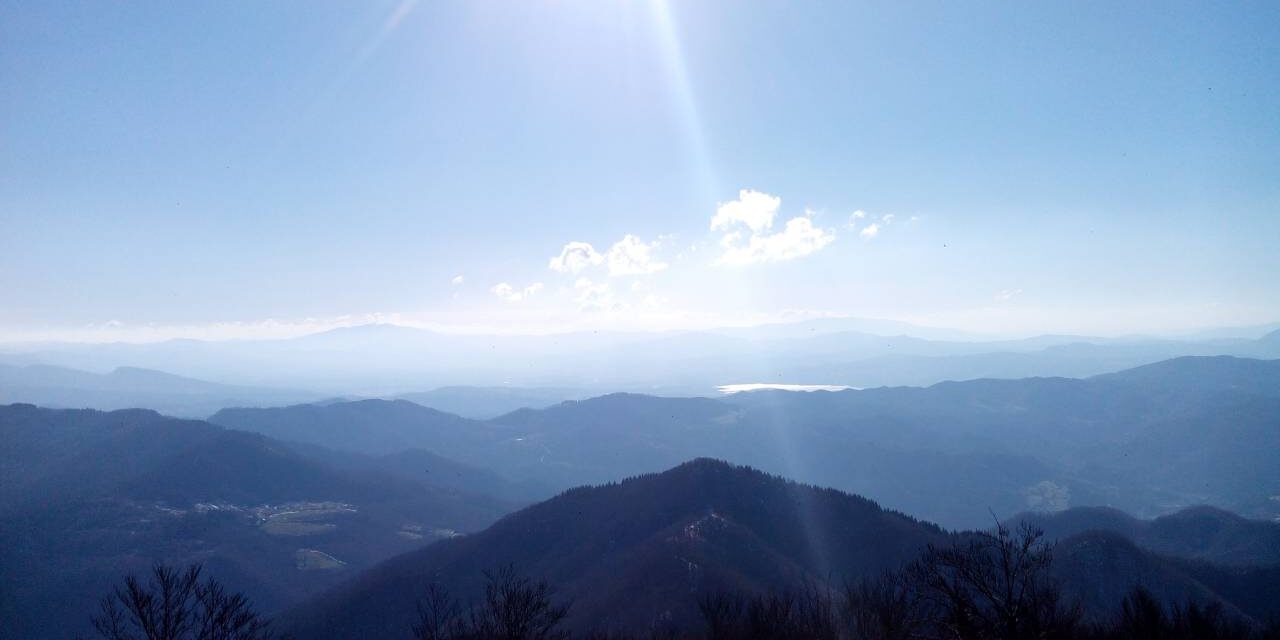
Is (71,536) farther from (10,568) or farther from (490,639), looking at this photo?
(490,639)

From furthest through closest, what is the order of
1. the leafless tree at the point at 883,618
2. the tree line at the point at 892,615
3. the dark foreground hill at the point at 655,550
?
the dark foreground hill at the point at 655,550 < the leafless tree at the point at 883,618 < the tree line at the point at 892,615

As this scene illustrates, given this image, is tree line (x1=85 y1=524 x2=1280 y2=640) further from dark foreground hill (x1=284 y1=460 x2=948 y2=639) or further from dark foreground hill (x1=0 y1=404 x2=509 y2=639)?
dark foreground hill (x1=0 y1=404 x2=509 y2=639)

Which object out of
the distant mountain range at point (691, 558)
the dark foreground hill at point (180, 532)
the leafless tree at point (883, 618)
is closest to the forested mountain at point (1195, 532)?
the distant mountain range at point (691, 558)

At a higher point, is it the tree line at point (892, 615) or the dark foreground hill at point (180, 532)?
the tree line at point (892, 615)

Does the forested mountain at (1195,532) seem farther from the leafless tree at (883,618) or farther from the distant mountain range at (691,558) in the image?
the leafless tree at (883,618)

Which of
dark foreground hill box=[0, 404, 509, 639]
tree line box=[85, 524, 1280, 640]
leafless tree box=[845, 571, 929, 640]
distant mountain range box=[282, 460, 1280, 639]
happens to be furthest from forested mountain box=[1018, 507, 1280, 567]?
dark foreground hill box=[0, 404, 509, 639]

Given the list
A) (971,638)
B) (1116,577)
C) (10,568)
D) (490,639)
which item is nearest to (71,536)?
(10,568)
